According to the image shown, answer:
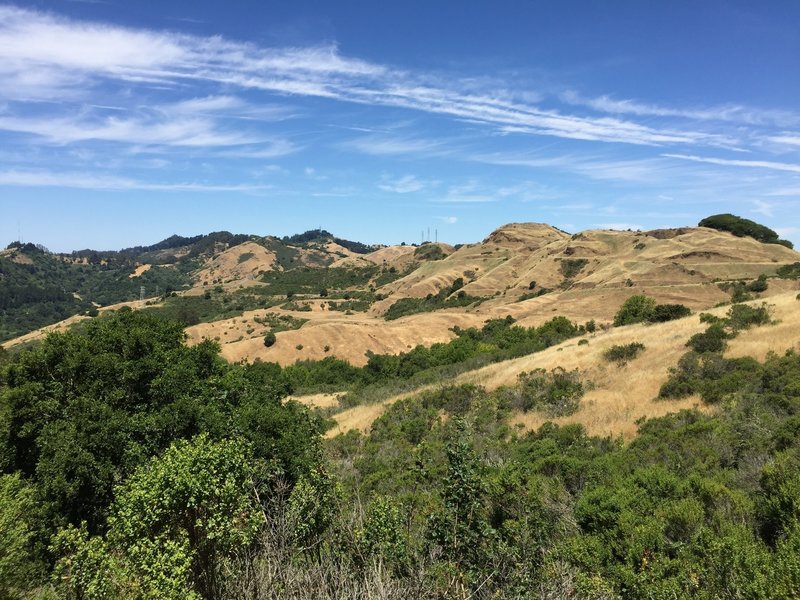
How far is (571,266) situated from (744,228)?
36.6 metres

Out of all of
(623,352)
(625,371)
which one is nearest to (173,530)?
(625,371)

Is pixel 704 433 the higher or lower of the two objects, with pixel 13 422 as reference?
lower

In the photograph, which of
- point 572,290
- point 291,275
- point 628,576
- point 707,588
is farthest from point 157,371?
point 291,275

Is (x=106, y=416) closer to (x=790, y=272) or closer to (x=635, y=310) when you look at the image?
(x=635, y=310)

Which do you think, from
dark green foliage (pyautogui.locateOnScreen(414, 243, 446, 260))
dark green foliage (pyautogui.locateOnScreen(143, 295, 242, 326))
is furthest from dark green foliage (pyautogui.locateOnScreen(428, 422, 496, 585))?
dark green foliage (pyautogui.locateOnScreen(414, 243, 446, 260))

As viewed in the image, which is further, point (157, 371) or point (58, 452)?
point (157, 371)

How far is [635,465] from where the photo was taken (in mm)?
15156

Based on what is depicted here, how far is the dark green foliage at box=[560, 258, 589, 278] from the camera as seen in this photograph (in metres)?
100

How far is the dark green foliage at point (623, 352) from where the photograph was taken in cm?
2812

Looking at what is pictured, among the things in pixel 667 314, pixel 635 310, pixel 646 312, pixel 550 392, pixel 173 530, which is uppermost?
pixel 173 530

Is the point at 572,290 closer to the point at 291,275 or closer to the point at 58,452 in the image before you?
the point at 58,452

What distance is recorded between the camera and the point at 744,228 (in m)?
99.8

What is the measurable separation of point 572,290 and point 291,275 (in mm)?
110409

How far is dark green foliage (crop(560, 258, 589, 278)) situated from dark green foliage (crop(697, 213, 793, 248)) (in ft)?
106
